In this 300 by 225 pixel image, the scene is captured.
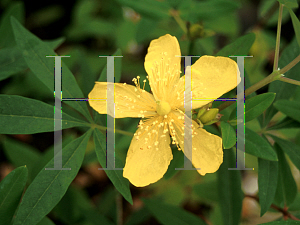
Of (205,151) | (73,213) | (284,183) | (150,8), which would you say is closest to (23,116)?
(205,151)

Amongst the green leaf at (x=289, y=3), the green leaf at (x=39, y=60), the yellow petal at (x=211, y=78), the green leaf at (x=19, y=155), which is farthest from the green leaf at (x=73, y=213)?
the green leaf at (x=289, y=3)

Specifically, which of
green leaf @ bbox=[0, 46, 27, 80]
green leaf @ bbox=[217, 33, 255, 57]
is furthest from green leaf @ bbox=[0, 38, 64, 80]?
green leaf @ bbox=[217, 33, 255, 57]

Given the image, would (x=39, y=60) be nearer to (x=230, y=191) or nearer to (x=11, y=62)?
(x=11, y=62)

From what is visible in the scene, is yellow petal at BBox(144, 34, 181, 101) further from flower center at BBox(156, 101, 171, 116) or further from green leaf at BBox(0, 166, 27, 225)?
green leaf at BBox(0, 166, 27, 225)

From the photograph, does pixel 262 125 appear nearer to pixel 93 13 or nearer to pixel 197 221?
pixel 197 221

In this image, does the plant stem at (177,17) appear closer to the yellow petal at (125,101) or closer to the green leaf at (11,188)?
the yellow petal at (125,101)

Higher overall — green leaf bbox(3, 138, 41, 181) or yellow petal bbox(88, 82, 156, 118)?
yellow petal bbox(88, 82, 156, 118)
